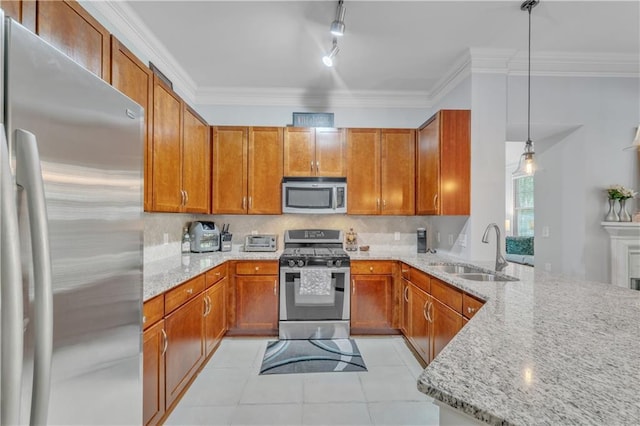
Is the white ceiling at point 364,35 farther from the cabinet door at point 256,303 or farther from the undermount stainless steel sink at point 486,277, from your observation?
the cabinet door at point 256,303

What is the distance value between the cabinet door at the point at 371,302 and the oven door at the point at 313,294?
0.40 feet

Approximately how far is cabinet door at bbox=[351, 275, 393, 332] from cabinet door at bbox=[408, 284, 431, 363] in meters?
0.36

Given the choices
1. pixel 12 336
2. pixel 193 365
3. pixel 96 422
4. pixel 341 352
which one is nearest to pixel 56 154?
pixel 12 336

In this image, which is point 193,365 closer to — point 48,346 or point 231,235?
point 231,235

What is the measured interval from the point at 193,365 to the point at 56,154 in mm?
2078

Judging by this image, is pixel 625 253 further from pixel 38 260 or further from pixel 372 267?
pixel 38 260

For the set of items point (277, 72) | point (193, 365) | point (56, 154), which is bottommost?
point (193, 365)

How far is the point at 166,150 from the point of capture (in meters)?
2.33

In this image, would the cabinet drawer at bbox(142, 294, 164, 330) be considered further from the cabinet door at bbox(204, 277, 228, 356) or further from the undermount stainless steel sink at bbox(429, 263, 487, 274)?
the undermount stainless steel sink at bbox(429, 263, 487, 274)

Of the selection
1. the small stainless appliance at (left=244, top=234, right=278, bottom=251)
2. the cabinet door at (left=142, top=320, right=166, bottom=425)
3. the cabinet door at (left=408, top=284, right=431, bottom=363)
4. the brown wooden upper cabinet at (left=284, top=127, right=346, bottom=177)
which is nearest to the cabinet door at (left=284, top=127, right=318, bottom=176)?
the brown wooden upper cabinet at (left=284, top=127, right=346, bottom=177)

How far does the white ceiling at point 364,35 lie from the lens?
2264 mm

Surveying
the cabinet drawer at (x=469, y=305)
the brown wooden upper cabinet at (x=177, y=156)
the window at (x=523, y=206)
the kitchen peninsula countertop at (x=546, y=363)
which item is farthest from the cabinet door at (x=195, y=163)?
the window at (x=523, y=206)

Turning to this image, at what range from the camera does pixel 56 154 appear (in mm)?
764

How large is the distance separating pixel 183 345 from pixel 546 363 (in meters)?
2.13
